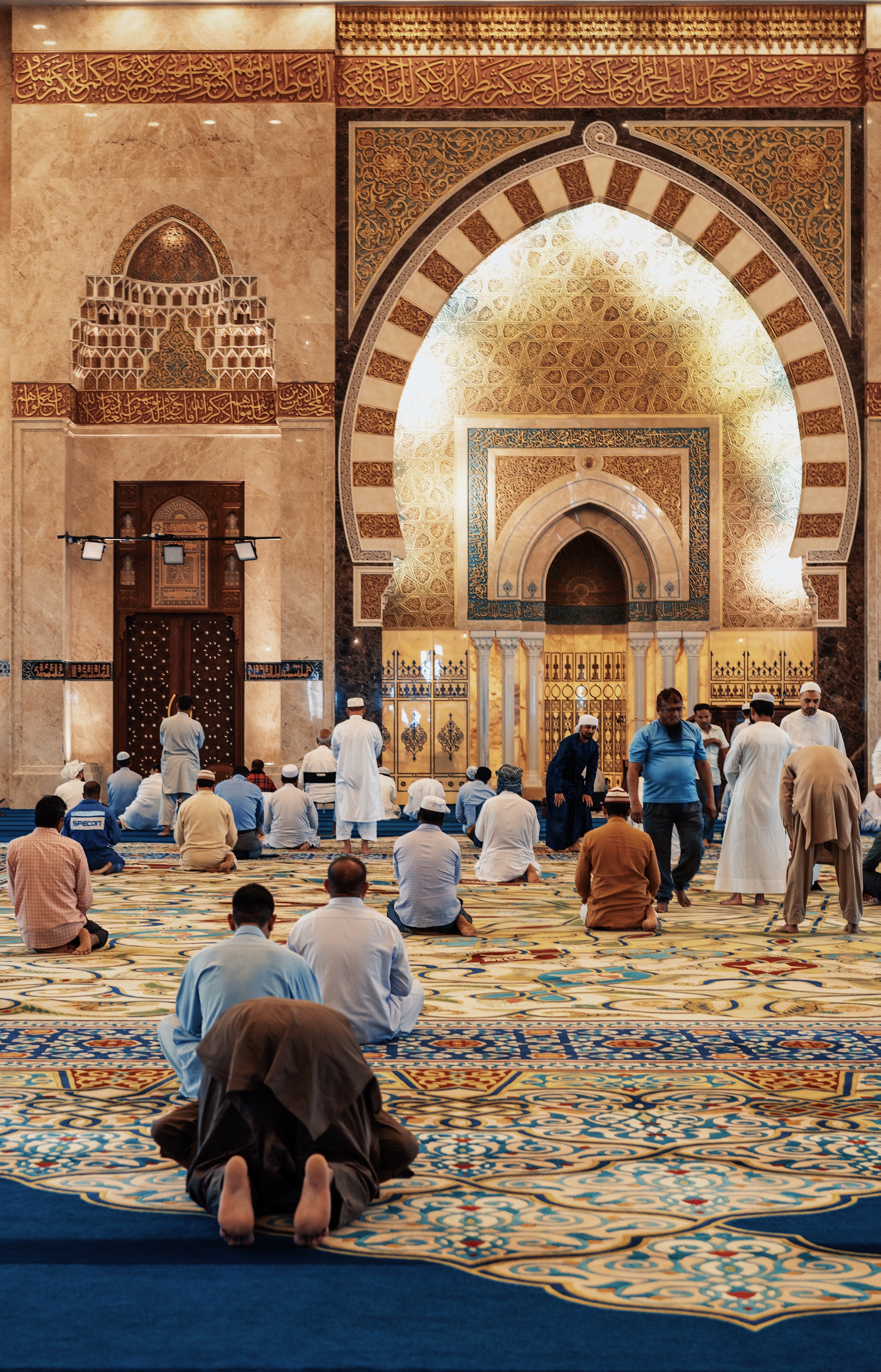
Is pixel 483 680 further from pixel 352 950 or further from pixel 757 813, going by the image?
pixel 352 950

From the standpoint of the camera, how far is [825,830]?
4.49 m

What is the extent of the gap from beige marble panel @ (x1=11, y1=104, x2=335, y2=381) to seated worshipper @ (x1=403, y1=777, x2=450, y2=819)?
101 inches

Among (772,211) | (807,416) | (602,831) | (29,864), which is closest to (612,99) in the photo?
(772,211)

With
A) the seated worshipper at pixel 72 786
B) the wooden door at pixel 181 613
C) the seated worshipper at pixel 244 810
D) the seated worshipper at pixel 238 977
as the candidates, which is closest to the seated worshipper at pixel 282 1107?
the seated worshipper at pixel 238 977

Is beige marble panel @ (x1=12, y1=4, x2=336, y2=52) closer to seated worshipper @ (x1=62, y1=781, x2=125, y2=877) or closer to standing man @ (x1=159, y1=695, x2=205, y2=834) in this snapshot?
standing man @ (x1=159, y1=695, x2=205, y2=834)

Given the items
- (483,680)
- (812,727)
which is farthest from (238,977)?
(483,680)

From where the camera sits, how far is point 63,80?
28.1ft

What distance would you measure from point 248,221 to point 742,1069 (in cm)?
704

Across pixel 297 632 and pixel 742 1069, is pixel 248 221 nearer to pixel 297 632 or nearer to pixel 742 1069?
pixel 297 632

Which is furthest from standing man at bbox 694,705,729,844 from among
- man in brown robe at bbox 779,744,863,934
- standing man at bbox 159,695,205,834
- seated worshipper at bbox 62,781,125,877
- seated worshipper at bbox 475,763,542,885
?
standing man at bbox 159,695,205,834

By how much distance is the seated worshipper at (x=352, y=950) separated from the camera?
2762 millimetres

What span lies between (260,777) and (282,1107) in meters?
5.91

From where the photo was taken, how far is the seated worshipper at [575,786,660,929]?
4.39 m

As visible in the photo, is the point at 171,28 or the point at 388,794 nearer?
the point at 388,794
